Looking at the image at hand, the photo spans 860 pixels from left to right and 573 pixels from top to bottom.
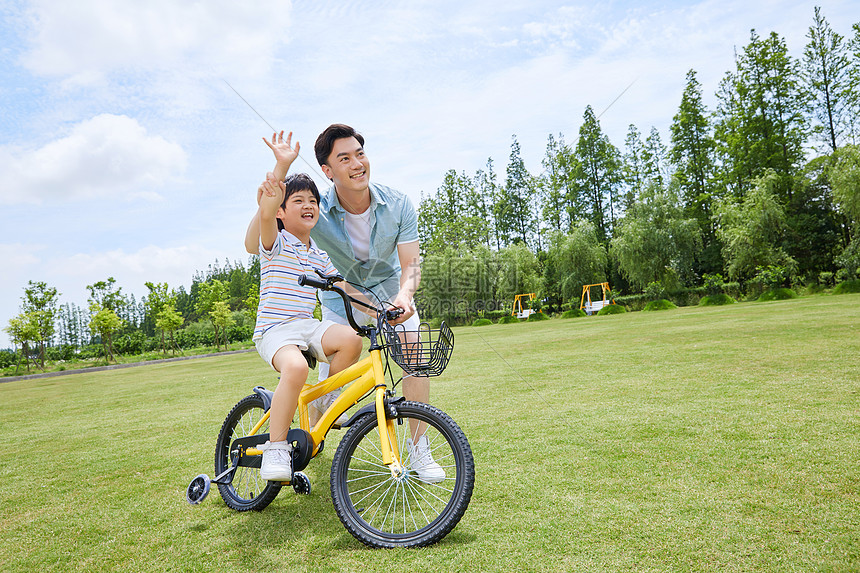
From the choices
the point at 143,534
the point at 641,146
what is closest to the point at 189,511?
the point at 143,534

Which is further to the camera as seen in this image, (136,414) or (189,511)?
(136,414)

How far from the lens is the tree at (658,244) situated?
3102cm

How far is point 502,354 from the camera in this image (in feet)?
34.1

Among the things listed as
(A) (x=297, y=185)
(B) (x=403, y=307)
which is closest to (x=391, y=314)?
(B) (x=403, y=307)

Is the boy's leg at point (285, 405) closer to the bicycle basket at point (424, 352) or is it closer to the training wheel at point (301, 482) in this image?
the training wheel at point (301, 482)

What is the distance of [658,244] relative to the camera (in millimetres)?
30969

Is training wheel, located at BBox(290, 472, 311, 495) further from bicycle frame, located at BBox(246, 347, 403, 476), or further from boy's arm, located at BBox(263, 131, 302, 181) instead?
boy's arm, located at BBox(263, 131, 302, 181)

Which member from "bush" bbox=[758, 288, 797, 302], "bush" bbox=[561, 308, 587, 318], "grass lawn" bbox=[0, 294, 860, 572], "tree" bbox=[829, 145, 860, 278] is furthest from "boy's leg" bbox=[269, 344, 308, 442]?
"tree" bbox=[829, 145, 860, 278]

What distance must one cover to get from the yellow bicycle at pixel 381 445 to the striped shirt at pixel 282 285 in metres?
0.33

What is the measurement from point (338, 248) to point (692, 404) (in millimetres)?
3262

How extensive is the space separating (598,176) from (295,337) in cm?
4415

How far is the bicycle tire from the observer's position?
301cm

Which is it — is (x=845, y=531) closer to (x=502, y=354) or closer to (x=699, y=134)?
(x=502, y=354)

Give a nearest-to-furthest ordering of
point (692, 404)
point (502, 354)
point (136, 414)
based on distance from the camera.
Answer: point (692, 404) < point (136, 414) < point (502, 354)
